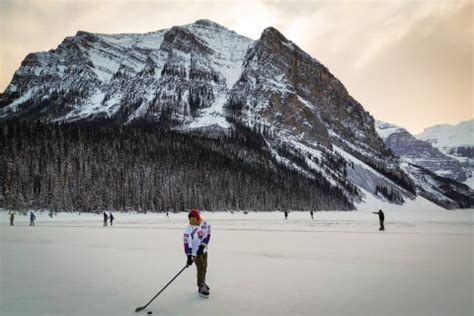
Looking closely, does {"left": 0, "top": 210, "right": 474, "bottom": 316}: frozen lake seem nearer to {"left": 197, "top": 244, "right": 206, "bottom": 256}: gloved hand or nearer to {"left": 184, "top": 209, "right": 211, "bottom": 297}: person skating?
{"left": 184, "top": 209, "right": 211, "bottom": 297}: person skating

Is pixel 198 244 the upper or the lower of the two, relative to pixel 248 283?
upper

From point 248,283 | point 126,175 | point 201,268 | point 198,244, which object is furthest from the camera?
point 126,175

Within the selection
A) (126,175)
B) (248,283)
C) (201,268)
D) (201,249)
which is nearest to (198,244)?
(201,249)

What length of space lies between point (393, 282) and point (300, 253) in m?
8.06

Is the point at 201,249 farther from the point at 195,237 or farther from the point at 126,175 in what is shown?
the point at 126,175

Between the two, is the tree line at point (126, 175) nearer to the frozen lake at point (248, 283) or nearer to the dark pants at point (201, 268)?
the frozen lake at point (248, 283)

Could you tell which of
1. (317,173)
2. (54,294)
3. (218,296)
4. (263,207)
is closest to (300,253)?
(218,296)

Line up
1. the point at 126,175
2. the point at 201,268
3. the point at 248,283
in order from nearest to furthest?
the point at 201,268 < the point at 248,283 < the point at 126,175

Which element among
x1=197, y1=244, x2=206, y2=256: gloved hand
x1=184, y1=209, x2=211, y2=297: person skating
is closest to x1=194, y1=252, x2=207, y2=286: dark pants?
x1=184, y1=209, x2=211, y2=297: person skating

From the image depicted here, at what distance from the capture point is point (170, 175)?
347ft

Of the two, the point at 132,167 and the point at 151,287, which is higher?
the point at 132,167

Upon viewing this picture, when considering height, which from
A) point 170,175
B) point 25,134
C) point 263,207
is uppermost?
point 25,134

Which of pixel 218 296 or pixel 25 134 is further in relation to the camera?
pixel 25 134

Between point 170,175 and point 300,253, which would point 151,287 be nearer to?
point 300,253
